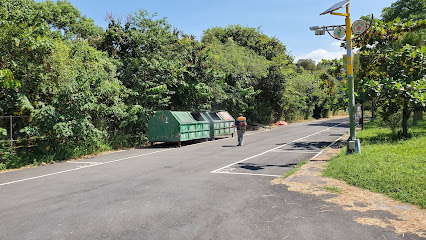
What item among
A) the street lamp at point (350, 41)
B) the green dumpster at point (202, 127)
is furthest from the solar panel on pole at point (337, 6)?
the green dumpster at point (202, 127)

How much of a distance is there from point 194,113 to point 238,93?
8530 mm

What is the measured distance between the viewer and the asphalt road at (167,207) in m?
4.79

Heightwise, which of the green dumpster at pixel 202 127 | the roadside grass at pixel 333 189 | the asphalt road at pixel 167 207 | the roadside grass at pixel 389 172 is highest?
→ the green dumpster at pixel 202 127

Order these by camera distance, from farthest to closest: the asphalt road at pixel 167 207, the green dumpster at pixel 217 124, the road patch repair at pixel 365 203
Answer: the green dumpster at pixel 217 124 → the road patch repair at pixel 365 203 → the asphalt road at pixel 167 207

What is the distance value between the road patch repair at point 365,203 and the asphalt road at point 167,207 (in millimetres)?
254

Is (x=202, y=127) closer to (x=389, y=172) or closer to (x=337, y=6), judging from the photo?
(x=337, y=6)

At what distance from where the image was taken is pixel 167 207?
239 inches

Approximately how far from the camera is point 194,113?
70.3ft

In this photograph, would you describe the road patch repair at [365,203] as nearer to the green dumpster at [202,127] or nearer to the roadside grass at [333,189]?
the roadside grass at [333,189]

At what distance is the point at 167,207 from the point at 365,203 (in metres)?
3.70

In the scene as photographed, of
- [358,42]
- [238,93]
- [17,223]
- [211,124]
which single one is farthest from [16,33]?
[238,93]

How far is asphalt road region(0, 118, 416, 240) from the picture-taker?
4789 mm

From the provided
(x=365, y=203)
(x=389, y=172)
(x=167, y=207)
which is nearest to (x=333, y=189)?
(x=365, y=203)

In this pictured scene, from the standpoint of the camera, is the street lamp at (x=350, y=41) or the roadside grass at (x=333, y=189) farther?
the street lamp at (x=350, y=41)
